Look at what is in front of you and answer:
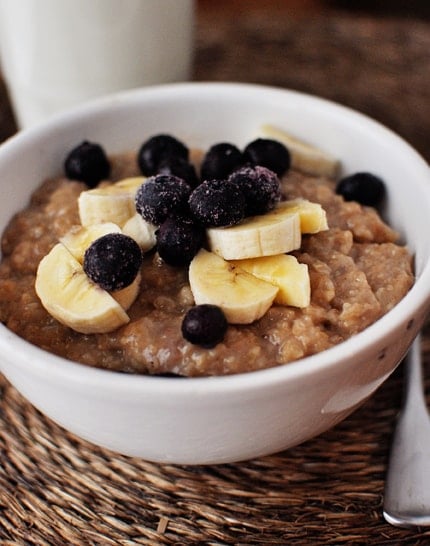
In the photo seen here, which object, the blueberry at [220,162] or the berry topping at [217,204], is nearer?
the berry topping at [217,204]

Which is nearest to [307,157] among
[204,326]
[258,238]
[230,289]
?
[258,238]

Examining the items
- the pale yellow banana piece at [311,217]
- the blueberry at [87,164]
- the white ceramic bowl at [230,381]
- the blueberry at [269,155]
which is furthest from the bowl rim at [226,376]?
the blueberry at [87,164]

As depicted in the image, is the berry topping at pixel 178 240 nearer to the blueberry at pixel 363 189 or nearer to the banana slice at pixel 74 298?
the banana slice at pixel 74 298

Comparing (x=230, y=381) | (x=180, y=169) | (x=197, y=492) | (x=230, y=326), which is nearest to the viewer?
(x=230, y=381)

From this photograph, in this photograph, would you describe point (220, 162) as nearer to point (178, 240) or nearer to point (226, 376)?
point (178, 240)

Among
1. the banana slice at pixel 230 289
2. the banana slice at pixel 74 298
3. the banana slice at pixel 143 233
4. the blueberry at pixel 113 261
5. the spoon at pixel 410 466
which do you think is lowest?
the spoon at pixel 410 466

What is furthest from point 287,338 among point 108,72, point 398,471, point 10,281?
point 108,72
